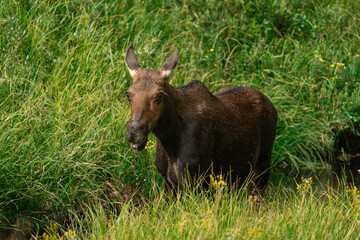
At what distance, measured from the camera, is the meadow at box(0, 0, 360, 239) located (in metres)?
5.82

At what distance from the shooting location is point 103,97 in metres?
8.45

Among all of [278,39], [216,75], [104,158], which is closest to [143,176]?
[104,158]

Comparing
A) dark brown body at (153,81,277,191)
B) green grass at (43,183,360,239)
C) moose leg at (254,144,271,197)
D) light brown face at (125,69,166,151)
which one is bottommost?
moose leg at (254,144,271,197)

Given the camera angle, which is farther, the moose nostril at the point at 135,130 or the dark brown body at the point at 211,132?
the dark brown body at the point at 211,132

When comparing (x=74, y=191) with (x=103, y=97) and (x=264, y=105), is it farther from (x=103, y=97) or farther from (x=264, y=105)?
(x=264, y=105)

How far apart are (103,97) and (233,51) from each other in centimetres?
343

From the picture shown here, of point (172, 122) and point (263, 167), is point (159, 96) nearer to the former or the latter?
point (172, 122)

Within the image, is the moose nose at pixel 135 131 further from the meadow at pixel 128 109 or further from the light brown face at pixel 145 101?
the meadow at pixel 128 109

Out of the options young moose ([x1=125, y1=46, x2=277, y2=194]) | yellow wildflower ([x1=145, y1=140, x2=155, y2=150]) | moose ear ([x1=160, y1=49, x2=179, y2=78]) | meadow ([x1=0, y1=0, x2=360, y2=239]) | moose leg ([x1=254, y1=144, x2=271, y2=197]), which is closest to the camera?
meadow ([x1=0, y1=0, x2=360, y2=239])

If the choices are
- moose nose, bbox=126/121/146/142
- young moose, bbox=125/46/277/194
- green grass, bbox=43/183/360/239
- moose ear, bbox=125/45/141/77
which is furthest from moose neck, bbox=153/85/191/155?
green grass, bbox=43/183/360/239

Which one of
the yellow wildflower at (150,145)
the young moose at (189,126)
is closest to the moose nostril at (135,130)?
the young moose at (189,126)

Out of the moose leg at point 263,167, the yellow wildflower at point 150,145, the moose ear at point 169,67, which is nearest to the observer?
the moose ear at point 169,67

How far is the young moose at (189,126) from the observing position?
6.10 metres

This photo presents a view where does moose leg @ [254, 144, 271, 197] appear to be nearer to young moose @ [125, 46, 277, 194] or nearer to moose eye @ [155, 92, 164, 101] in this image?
young moose @ [125, 46, 277, 194]
